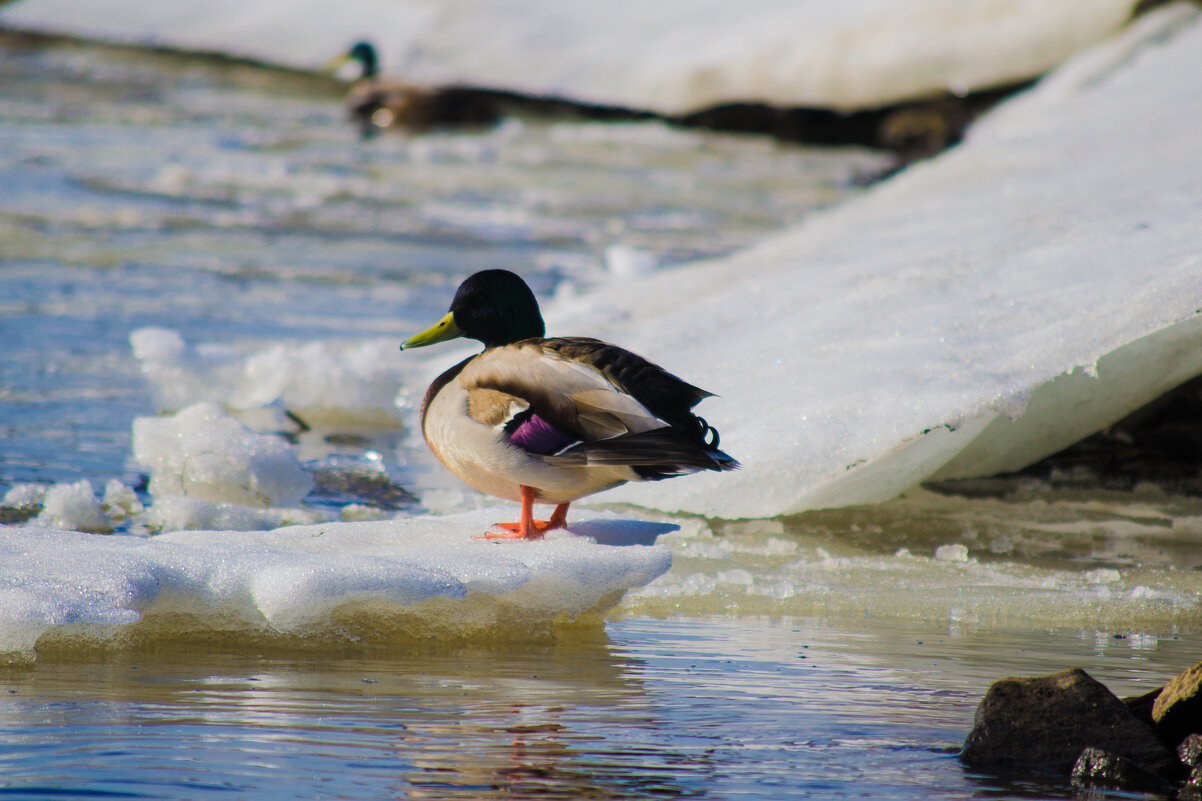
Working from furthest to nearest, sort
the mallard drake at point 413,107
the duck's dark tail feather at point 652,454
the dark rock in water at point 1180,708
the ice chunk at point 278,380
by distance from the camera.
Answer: the mallard drake at point 413,107 < the ice chunk at point 278,380 < the duck's dark tail feather at point 652,454 < the dark rock in water at point 1180,708

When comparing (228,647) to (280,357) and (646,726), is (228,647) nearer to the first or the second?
(646,726)

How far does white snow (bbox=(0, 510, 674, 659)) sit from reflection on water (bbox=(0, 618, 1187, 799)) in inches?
3.0

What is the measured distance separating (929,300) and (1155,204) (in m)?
1.06

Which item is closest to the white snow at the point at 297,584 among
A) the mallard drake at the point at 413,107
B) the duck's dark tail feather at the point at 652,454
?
the duck's dark tail feather at the point at 652,454

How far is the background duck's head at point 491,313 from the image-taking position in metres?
3.33

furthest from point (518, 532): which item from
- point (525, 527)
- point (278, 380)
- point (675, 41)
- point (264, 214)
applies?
point (675, 41)

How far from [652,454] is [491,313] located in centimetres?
65

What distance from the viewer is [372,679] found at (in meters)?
2.60

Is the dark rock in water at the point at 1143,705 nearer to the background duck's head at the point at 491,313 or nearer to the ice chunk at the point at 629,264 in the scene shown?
the background duck's head at the point at 491,313

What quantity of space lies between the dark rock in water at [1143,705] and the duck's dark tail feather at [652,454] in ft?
2.96

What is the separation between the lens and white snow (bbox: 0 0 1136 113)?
44.3 ft

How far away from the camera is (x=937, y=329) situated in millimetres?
4242

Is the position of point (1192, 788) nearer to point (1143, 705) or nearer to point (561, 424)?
point (1143, 705)

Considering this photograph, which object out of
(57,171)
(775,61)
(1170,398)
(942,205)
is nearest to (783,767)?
(1170,398)
